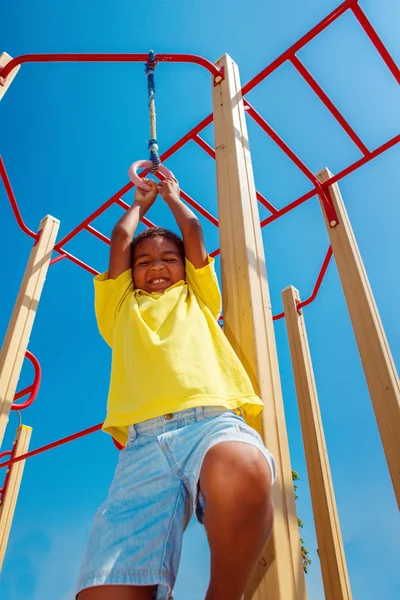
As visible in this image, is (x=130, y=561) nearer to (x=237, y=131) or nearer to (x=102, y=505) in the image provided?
(x=102, y=505)

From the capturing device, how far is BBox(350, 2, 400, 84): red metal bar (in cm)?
217

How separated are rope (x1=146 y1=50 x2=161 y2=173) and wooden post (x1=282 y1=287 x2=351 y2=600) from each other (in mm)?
2082

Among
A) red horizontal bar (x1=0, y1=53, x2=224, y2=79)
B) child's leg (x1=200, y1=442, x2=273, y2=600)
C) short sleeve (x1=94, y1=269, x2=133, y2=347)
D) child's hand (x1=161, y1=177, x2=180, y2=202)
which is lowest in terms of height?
child's leg (x1=200, y1=442, x2=273, y2=600)

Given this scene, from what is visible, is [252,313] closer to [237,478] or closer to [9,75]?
[237,478]

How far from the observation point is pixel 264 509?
880 mm

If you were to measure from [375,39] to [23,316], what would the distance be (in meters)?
2.37

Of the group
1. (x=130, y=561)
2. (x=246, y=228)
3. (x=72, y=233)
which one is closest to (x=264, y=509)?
(x=130, y=561)

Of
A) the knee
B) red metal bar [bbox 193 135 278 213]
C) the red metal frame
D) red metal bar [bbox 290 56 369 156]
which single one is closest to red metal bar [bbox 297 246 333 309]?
the red metal frame

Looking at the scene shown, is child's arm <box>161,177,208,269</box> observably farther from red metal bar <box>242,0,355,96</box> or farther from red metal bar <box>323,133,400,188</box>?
red metal bar <box>323,133,400,188</box>

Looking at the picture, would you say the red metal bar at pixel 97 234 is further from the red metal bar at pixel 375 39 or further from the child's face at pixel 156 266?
the red metal bar at pixel 375 39

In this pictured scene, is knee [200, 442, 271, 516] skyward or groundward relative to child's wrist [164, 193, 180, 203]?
groundward

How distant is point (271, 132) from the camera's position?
2816 mm

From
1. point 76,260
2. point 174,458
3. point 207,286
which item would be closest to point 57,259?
point 76,260

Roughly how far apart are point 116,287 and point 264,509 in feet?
3.04
